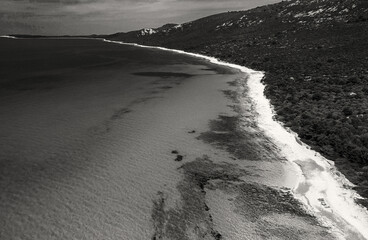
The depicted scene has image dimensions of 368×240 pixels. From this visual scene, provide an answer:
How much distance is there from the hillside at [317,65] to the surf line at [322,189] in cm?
66

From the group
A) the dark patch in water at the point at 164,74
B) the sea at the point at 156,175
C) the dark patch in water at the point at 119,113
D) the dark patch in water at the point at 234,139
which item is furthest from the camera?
the dark patch in water at the point at 164,74

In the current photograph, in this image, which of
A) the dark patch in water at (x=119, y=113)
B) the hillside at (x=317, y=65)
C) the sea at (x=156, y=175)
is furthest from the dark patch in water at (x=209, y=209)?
the dark patch in water at (x=119, y=113)

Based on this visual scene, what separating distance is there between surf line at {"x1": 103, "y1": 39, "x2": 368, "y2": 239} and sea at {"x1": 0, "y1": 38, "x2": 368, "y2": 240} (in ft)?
0.27

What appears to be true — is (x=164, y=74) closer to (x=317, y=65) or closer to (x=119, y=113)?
(x=317, y=65)

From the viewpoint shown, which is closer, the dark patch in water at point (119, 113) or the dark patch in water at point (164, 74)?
the dark patch in water at point (119, 113)

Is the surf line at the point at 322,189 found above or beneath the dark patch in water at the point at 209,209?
above

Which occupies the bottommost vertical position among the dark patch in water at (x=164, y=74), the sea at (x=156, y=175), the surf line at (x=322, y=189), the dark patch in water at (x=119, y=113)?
the dark patch in water at (x=164, y=74)

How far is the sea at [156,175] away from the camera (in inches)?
522

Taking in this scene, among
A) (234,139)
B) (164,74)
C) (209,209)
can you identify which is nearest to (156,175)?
(209,209)

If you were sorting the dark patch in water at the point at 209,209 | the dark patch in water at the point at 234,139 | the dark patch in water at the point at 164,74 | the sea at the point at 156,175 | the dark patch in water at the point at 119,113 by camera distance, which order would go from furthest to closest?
the dark patch in water at the point at 164,74 → the dark patch in water at the point at 119,113 → the dark patch in water at the point at 234,139 → the sea at the point at 156,175 → the dark patch in water at the point at 209,209

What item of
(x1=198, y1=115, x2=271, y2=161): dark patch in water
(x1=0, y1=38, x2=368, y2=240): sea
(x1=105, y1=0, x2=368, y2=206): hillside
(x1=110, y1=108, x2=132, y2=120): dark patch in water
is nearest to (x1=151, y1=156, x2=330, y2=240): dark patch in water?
(x1=0, y1=38, x2=368, y2=240): sea

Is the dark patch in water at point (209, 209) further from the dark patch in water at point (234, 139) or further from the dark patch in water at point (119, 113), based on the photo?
the dark patch in water at point (119, 113)

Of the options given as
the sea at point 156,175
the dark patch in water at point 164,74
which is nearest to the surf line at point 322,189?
the sea at point 156,175

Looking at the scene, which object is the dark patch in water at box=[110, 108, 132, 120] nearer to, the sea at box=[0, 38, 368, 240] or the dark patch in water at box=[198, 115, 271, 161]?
the sea at box=[0, 38, 368, 240]
